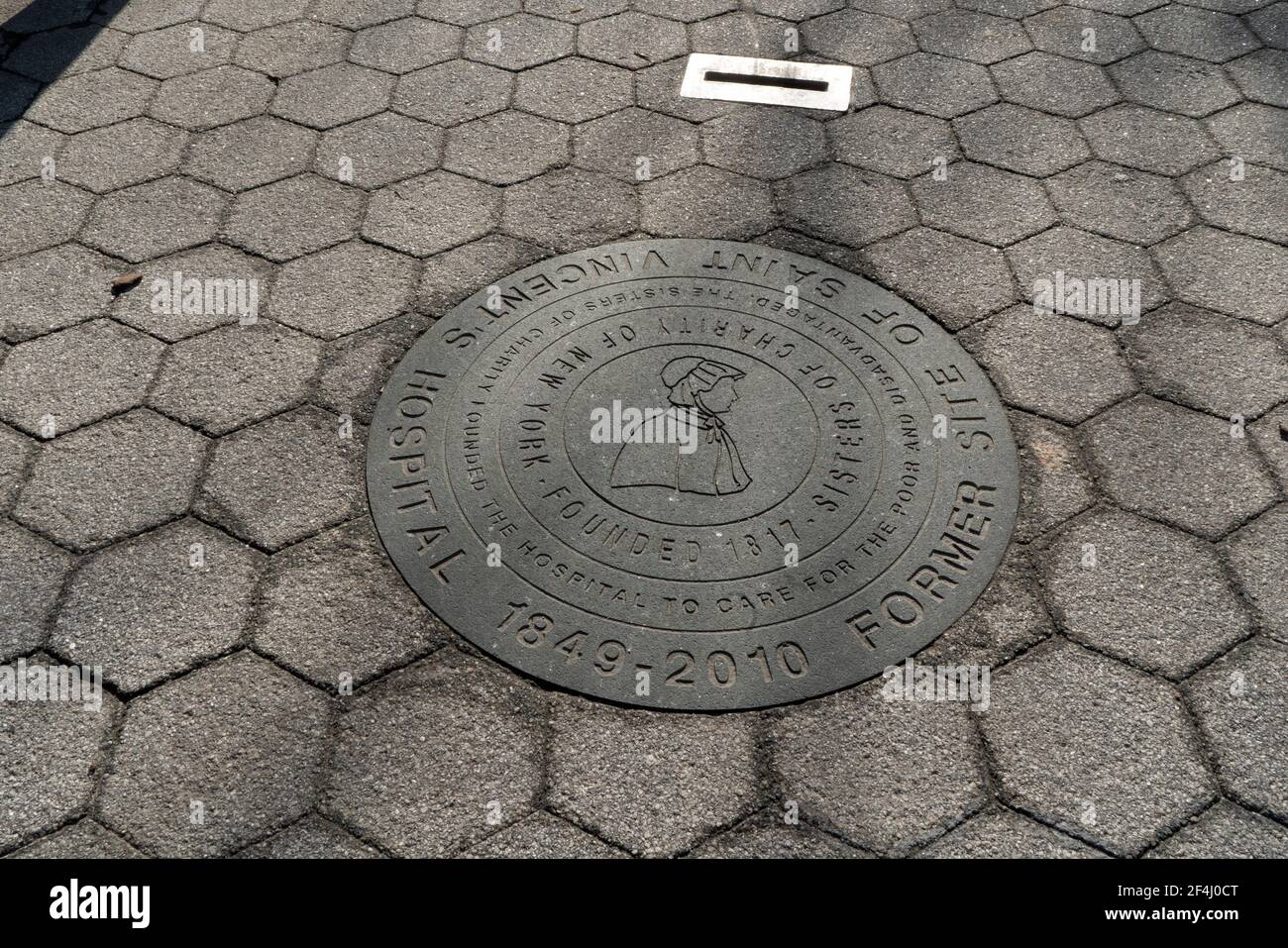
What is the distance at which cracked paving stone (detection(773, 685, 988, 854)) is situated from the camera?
214cm

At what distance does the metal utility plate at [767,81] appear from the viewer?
156 inches

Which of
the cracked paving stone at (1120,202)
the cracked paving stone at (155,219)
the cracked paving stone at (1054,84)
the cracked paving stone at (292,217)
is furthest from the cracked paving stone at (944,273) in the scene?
the cracked paving stone at (155,219)

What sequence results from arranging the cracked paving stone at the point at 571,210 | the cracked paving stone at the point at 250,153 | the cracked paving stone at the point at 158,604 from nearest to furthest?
the cracked paving stone at the point at 158,604, the cracked paving stone at the point at 571,210, the cracked paving stone at the point at 250,153

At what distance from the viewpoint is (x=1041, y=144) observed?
376 centimetres

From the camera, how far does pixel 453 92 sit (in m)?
4.02

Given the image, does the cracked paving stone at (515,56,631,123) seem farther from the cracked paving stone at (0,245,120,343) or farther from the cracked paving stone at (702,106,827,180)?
the cracked paving stone at (0,245,120,343)

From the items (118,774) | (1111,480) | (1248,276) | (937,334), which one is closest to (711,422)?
(937,334)

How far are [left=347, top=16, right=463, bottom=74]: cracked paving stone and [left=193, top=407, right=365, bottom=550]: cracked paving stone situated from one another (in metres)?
1.85

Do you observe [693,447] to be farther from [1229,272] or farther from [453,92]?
[453,92]

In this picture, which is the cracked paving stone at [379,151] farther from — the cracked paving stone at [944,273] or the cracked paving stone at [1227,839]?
the cracked paving stone at [1227,839]

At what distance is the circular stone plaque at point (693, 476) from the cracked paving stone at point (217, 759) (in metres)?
0.39

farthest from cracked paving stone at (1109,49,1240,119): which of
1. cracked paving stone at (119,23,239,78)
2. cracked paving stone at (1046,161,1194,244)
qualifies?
cracked paving stone at (119,23,239,78)

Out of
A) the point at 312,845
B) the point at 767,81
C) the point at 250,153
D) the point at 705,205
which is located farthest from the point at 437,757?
the point at 767,81
